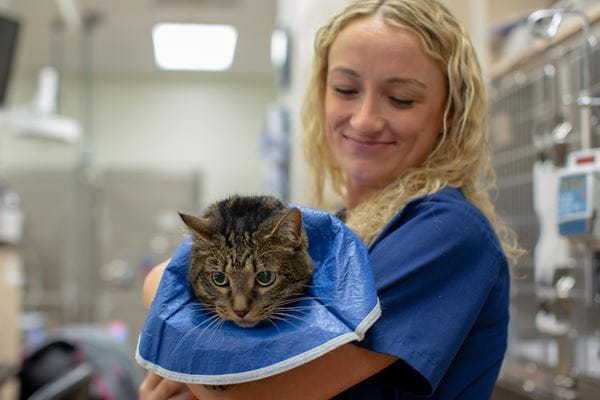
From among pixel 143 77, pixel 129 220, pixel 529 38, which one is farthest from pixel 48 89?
pixel 529 38

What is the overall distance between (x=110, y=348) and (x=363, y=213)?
7.82 feet

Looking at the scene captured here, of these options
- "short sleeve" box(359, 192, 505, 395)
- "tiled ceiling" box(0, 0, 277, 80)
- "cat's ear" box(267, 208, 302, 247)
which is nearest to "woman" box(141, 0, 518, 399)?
"short sleeve" box(359, 192, 505, 395)

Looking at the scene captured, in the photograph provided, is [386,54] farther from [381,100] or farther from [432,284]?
[432,284]

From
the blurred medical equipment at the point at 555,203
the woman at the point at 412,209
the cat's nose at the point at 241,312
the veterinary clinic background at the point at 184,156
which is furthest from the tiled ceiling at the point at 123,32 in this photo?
the cat's nose at the point at 241,312

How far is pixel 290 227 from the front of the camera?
0.98m

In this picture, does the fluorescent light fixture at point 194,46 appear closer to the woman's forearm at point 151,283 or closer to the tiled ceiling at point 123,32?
the tiled ceiling at point 123,32

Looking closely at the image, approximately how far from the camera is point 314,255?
1018 millimetres

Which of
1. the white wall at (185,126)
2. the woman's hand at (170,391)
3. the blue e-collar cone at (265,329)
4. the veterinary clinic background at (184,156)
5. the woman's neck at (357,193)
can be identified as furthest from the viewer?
the white wall at (185,126)

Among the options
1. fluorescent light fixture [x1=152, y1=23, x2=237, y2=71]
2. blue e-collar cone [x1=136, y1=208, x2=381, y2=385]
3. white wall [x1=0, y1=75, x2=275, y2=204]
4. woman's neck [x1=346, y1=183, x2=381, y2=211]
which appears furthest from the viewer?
white wall [x1=0, y1=75, x2=275, y2=204]

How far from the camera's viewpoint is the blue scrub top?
941 mm

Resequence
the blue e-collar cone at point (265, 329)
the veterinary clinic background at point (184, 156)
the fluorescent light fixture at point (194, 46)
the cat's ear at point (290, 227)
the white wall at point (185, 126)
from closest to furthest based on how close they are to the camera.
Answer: the blue e-collar cone at point (265, 329)
the cat's ear at point (290, 227)
the veterinary clinic background at point (184, 156)
the fluorescent light fixture at point (194, 46)
the white wall at point (185, 126)

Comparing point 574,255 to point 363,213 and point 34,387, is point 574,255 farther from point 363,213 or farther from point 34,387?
point 34,387

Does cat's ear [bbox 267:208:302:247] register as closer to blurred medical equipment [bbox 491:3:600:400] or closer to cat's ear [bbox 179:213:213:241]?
cat's ear [bbox 179:213:213:241]

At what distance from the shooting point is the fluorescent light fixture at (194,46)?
613 centimetres
